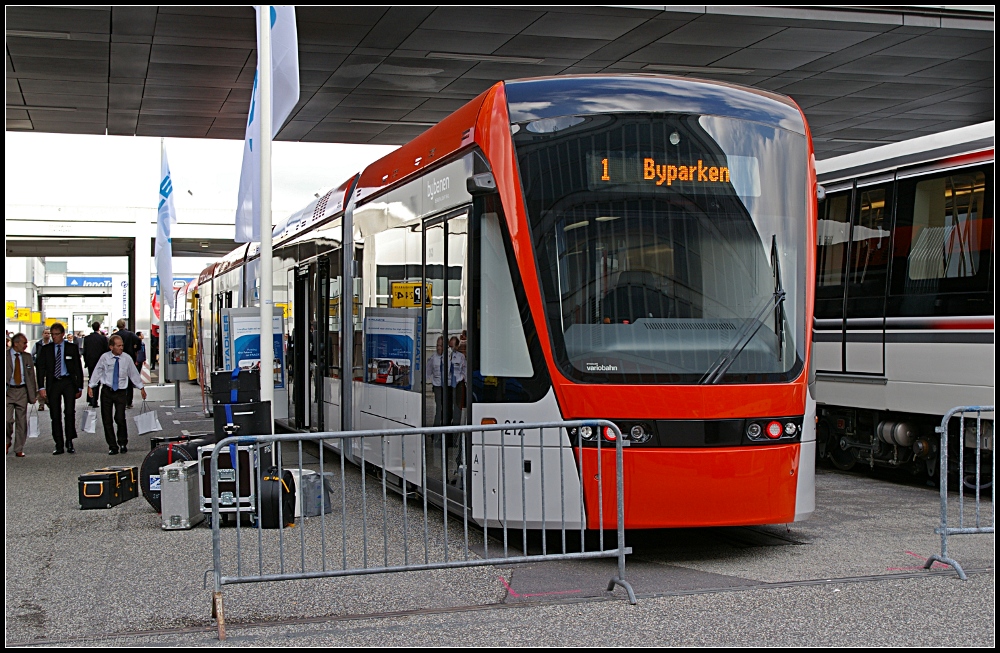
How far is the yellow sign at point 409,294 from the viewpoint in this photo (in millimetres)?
9633

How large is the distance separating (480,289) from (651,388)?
1483mm

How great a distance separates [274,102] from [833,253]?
631cm

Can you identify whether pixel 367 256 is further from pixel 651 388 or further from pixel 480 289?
pixel 651 388

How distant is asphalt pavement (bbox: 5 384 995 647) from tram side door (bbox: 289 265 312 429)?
5.55 m

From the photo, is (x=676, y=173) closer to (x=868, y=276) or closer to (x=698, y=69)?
(x=868, y=276)

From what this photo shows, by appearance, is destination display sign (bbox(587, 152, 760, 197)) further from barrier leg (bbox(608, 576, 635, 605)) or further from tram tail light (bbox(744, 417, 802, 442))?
barrier leg (bbox(608, 576, 635, 605))

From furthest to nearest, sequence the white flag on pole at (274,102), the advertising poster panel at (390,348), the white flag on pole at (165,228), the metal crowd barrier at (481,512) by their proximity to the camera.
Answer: the white flag on pole at (165,228)
the white flag on pole at (274,102)
the advertising poster panel at (390,348)
the metal crowd barrier at (481,512)

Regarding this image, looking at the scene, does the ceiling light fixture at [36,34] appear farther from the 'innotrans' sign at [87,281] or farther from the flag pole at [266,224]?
the 'innotrans' sign at [87,281]

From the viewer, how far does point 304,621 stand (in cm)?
637

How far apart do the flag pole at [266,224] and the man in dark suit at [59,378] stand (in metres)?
7.09

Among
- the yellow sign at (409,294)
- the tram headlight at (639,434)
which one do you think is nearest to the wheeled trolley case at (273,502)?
the yellow sign at (409,294)

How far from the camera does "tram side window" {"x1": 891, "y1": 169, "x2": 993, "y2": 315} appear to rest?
1069cm

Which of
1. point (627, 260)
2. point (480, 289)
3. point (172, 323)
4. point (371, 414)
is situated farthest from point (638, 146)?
point (172, 323)

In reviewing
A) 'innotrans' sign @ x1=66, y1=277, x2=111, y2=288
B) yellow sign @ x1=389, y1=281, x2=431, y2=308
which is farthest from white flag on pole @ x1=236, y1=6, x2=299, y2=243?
'innotrans' sign @ x1=66, y1=277, x2=111, y2=288
